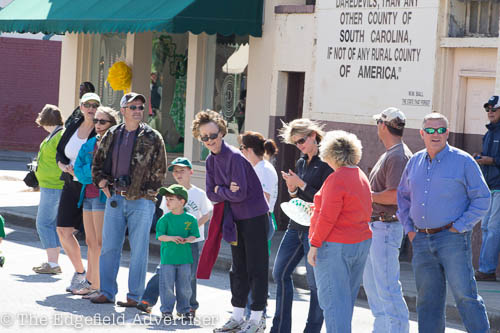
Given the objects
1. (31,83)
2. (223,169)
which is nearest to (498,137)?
(223,169)

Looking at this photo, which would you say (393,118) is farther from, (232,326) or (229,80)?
(229,80)

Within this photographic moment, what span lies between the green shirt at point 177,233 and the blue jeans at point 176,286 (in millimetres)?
64

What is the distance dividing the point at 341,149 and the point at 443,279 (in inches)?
48.1

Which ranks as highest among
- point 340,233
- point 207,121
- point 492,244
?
point 207,121

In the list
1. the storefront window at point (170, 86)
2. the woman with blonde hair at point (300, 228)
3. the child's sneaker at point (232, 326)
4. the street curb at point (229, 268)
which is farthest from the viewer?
the storefront window at point (170, 86)

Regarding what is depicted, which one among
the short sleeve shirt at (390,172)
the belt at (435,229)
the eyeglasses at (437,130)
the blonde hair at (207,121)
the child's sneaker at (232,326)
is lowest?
the child's sneaker at (232,326)

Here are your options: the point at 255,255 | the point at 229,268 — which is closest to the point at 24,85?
the point at 229,268

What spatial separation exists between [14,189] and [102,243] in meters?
11.5

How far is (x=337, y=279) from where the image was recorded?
7.17 metres

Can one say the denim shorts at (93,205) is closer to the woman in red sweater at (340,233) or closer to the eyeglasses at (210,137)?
the eyeglasses at (210,137)

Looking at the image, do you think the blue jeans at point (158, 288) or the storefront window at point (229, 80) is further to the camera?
the storefront window at point (229, 80)

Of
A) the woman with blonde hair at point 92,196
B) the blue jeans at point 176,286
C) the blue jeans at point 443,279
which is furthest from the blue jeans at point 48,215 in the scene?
the blue jeans at point 443,279

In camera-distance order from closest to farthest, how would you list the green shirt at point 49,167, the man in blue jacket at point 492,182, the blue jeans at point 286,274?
the blue jeans at point 286,274, the green shirt at point 49,167, the man in blue jacket at point 492,182

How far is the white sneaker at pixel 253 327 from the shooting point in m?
8.33
